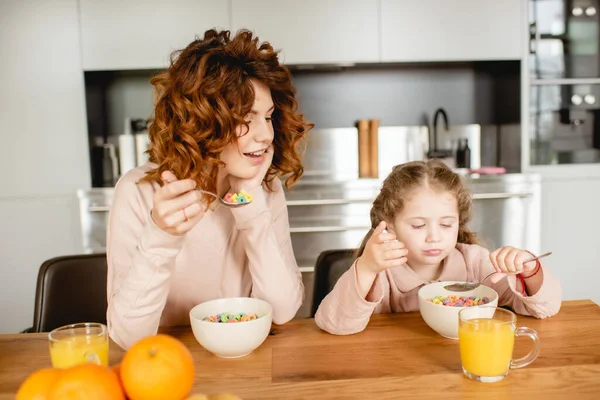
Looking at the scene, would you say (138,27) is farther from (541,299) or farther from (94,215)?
(541,299)

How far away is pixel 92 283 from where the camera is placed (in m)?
1.49

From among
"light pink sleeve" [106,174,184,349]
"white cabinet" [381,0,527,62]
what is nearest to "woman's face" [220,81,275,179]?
"light pink sleeve" [106,174,184,349]

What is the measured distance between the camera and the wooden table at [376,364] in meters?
0.83

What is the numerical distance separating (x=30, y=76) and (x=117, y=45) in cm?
43

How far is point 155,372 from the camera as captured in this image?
63 centimetres

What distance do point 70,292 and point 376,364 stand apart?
88 centimetres

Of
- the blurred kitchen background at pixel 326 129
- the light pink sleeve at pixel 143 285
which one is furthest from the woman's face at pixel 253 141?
the blurred kitchen background at pixel 326 129

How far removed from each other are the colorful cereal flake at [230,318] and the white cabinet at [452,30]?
206cm

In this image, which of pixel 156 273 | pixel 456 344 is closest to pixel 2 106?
pixel 156 273

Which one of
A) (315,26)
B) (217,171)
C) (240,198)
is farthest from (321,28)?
(240,198)

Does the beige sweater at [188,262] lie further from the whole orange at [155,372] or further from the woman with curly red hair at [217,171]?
the whole orange at [155,372]

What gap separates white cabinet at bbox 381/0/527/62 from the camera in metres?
2.80

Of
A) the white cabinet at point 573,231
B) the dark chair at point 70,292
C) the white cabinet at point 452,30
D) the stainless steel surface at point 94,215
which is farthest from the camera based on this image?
the white cabinet at point 573,231

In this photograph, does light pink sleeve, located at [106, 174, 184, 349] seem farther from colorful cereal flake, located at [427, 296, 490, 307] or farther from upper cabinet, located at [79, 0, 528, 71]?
upper cabinet, located at [79, 0, 528, 71]
